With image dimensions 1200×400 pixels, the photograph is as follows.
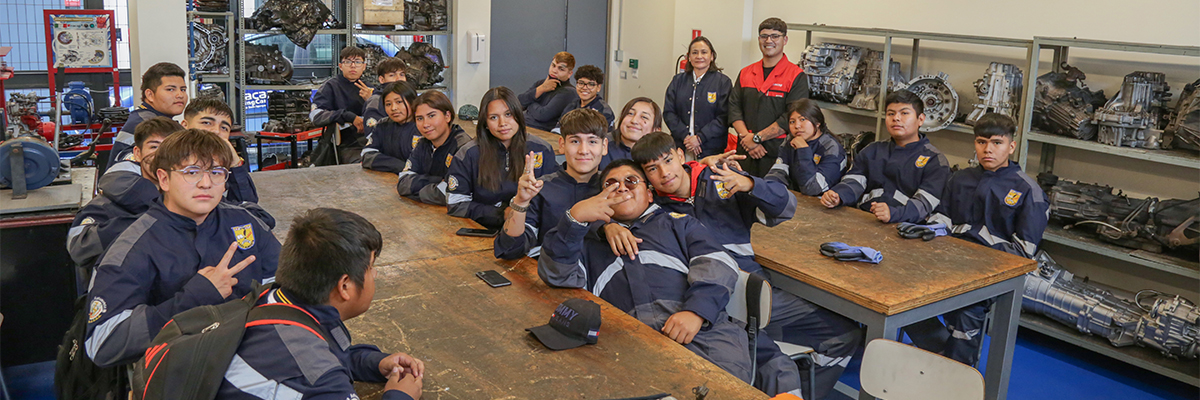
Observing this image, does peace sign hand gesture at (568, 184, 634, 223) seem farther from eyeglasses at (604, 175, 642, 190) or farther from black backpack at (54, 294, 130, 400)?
black backpack at (54, 294, 130, 400)

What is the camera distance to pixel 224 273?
2.16m

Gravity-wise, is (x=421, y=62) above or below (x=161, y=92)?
above

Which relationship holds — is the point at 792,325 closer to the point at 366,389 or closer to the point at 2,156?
the point at 366,389

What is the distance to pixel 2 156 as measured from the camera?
11.7ft

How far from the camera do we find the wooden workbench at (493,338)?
1.99 m

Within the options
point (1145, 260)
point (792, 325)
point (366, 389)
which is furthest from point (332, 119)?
point (1145, 260)

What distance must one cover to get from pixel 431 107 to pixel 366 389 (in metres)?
2.44

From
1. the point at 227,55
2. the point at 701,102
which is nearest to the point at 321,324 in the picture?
the point at 701,102

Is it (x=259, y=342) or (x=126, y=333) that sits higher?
(x=259, y=342)

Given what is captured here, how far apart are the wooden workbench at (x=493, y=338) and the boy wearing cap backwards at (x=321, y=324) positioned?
8.0 inches

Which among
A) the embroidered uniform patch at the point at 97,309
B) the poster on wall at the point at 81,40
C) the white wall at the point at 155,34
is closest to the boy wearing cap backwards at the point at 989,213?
the embroidered uniform patch at the point at 97,309

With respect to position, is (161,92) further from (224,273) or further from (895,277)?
(895,277)

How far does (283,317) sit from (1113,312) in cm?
395

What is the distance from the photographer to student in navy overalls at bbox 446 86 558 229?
3684 mm
